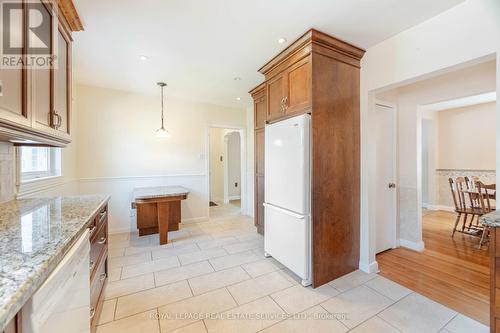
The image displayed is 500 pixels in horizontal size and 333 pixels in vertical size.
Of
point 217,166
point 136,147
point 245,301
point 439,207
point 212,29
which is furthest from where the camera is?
point 217,166

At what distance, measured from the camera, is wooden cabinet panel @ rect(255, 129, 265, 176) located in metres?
3.37

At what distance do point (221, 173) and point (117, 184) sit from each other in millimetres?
3230

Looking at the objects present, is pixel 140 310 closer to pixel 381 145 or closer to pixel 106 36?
pixel 106 36

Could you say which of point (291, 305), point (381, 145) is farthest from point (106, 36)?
point (381, 145)

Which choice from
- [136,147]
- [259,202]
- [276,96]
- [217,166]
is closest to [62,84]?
[276,96]

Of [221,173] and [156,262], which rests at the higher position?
[221,173]

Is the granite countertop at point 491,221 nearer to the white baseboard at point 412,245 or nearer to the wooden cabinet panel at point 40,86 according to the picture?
the white baseboard at point 412,245

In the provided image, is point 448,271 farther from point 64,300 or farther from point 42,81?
point 42,81

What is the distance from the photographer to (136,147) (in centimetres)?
380

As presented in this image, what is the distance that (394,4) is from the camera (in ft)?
5.47

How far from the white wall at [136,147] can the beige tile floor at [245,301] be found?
1.36 m

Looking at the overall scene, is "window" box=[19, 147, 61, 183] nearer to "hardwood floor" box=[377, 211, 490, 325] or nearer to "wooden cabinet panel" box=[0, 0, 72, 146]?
"wooden cabinet panel" box=[0, 0, 72, 146]

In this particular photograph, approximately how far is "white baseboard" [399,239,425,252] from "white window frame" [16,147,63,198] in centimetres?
450

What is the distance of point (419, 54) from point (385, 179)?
5.14ft
